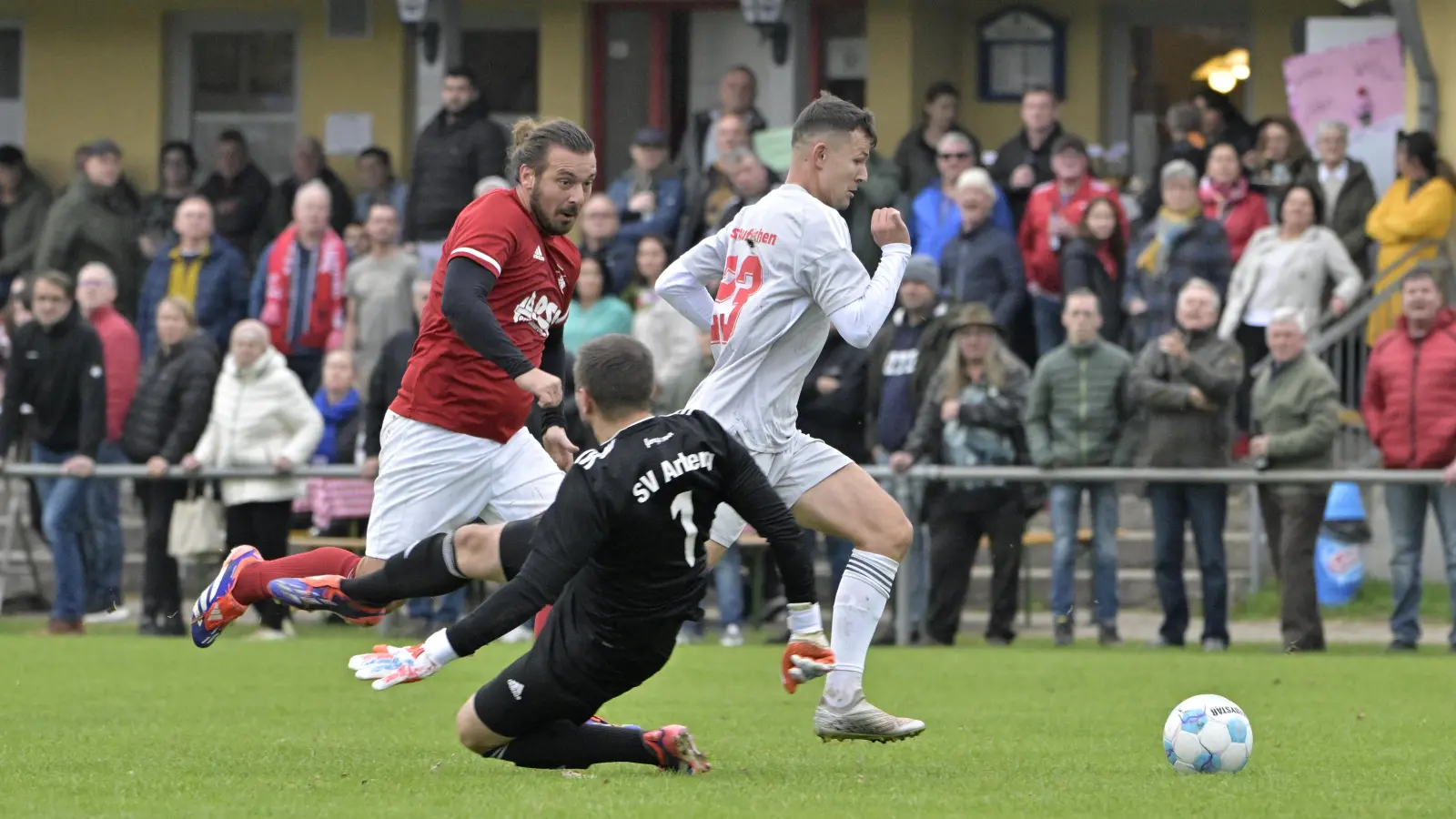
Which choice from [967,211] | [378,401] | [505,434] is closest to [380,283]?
[378,401]

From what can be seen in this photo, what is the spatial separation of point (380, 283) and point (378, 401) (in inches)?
87.9

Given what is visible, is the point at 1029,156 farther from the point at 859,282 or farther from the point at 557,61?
the point at 859,282

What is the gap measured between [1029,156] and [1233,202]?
164 centimetres

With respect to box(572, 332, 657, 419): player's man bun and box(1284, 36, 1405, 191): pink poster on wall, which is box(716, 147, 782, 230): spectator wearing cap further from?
box(572, 332, 657, 419): player's man bun

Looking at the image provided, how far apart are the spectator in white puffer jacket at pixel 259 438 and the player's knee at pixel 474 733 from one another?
797cm

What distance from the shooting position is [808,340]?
8078 mm

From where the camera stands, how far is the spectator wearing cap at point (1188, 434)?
45.4ft

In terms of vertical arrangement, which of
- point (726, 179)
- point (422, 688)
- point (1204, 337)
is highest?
point (726, 179)

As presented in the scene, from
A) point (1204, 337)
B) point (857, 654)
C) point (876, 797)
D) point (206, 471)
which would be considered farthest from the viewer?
point (206, 471)

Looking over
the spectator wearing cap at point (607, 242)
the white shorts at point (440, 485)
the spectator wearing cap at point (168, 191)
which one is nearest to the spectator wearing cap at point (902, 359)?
the spectator wearing cap at point (607, 242)

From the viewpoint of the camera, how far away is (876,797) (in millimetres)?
6629

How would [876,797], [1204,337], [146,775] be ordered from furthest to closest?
[1204,337] < [146,775] < [876,797]

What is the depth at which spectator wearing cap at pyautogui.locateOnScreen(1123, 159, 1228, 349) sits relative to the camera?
15797 mm

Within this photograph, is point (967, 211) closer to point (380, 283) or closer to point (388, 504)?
point (380, 283)
